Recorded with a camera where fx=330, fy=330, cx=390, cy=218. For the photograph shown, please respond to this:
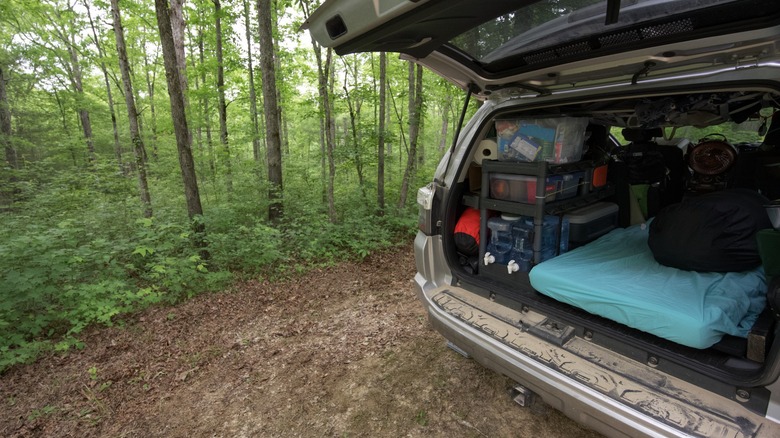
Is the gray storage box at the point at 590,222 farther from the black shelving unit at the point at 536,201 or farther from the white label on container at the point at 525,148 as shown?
the white label on container at the point at 525,148

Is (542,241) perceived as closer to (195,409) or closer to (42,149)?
(195,409)

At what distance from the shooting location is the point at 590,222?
2574mm

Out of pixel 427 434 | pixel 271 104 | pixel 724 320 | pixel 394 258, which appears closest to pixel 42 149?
pixel 271 104

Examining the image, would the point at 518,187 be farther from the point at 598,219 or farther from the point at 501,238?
the point at 598,219

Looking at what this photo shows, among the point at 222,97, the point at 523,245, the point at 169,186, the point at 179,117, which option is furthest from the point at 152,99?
the point at 523,245

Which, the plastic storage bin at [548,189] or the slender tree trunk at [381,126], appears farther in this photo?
the slender tree trunk at [381,126]

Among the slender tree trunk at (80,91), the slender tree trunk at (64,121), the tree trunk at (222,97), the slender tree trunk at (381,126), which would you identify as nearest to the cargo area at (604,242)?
the slender tree trunk at (381,126)

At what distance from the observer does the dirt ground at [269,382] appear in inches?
90.7

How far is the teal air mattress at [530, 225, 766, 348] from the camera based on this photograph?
4.85 feet

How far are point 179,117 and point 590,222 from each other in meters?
5.48

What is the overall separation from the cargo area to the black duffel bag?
45 mm

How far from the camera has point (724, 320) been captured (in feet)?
4.86

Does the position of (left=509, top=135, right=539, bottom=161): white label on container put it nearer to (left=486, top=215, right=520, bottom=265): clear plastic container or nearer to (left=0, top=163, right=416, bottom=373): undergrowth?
(left=486, top=215, right=520, bottom=265): clear plastic container

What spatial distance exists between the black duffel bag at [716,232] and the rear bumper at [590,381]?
2.75 feet
